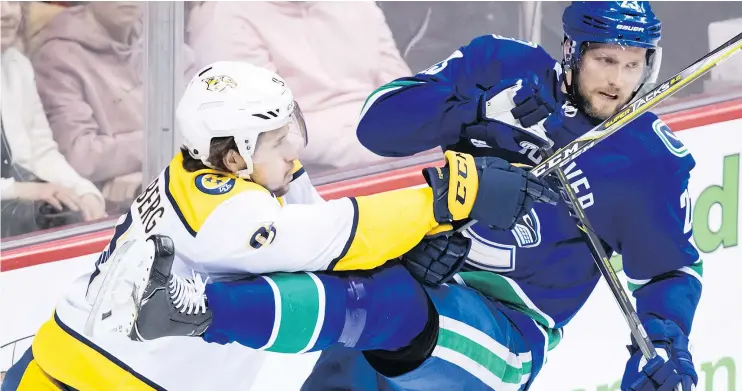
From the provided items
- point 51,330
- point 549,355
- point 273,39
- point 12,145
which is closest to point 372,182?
point 273,39

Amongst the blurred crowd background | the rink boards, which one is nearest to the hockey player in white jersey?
the rink boards


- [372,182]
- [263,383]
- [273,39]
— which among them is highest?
[273,39]

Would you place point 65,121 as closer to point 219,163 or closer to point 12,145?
point 12,145

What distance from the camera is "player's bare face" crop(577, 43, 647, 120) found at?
2461mm

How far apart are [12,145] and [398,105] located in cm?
94

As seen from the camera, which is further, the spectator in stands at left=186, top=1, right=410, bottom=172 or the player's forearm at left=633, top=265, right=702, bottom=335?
the spectator in stands at left=186, top=1, right=410, bottom=172

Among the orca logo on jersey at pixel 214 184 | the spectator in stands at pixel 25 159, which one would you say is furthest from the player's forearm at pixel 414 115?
the spectator in stands at pixel 25 159

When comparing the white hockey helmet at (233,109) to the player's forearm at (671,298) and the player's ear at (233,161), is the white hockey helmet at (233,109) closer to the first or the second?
the player's ear at (233,161)

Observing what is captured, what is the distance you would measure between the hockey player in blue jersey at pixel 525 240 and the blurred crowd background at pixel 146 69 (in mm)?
624

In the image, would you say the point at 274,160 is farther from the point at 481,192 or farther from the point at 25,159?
the point at 25,159

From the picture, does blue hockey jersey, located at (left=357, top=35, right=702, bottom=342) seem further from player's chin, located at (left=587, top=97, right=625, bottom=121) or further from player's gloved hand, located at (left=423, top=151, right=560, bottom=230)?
player's gloved hand, located at (left=423, top=151, right=560, bottom=230)

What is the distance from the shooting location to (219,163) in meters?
2.32

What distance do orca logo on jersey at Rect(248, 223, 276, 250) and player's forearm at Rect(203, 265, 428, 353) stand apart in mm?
58

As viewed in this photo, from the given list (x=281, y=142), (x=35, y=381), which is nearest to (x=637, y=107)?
(x=281, y=142)
